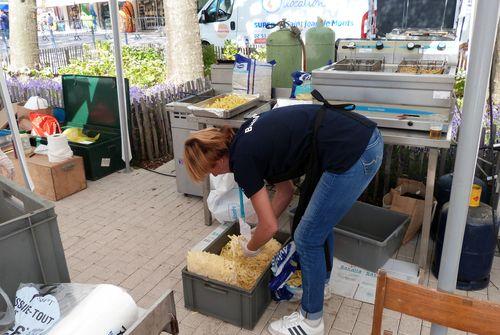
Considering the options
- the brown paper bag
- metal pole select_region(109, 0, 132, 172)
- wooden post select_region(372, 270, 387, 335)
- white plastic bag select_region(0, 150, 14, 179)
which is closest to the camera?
wooden post select_region(372, 270, 387, 335)

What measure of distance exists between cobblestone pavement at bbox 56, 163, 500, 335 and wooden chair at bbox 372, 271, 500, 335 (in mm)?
1400

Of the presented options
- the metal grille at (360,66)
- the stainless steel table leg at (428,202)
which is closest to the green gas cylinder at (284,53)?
the metal grille at (360,66)

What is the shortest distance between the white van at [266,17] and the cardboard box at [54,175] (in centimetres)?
779

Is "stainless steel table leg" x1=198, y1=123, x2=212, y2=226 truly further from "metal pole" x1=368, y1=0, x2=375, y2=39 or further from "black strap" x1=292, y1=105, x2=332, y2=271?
"metal pole" x1=368, y1=0, x2=375, y2=39

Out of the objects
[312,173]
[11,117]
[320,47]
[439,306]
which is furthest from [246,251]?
[320,47]

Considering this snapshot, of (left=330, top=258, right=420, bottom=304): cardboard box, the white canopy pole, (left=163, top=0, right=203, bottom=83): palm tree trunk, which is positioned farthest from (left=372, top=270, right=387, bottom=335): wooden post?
(left=163, top=0, right=203, bottom=83): palm tree trunk

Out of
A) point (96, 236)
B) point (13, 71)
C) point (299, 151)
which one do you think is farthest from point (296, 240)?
point (13, 71)

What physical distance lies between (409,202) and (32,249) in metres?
2.98

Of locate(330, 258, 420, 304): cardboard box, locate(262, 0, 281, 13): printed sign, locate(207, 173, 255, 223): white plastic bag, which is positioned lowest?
locate(330, 258, 420, 304): cardboard box

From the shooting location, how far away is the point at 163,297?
1495mm

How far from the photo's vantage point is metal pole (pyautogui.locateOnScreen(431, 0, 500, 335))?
4.47 ft

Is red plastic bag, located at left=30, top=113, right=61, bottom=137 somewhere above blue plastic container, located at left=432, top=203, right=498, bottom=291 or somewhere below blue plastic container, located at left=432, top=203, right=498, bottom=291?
above

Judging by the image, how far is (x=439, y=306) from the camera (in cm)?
139

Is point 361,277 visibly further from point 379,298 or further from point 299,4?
point 299,4
